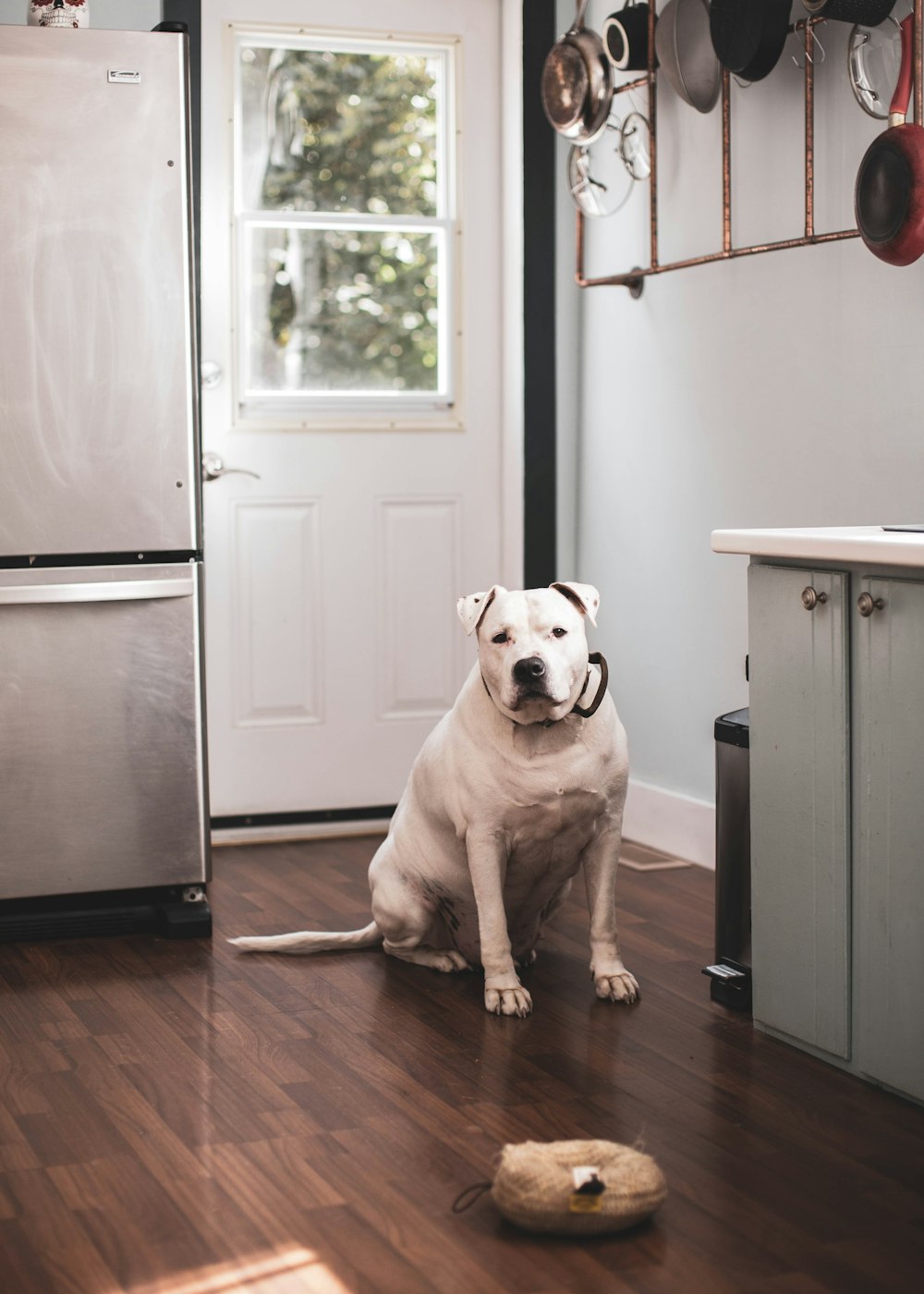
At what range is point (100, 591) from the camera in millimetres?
3277

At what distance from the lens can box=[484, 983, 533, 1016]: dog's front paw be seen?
2730mm

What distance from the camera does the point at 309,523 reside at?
432 cm

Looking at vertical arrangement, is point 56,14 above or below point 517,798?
above

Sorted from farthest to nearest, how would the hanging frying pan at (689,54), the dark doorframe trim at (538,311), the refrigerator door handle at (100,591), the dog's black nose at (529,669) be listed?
the dark doorframe trim at (538,311) → the hanging frying pan at (689,54) → the refrigerator door handle at (100,591) → the dog's black nose at (529,669)

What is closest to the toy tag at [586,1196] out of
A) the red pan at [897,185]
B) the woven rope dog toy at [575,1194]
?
the woven rope dog toy at [575,1194]

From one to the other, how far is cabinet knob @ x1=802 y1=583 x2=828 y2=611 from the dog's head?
0.42m

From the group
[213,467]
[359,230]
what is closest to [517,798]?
[213,467]

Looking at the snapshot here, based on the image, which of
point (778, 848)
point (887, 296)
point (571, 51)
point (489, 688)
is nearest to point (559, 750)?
point (489, 688)

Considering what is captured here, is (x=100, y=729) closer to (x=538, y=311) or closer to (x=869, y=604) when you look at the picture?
(x=869, y=604)

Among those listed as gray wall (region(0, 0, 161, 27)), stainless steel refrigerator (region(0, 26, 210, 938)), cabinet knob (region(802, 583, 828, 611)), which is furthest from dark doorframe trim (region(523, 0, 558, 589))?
cabinet knob (region(802, 583, 828, 611))

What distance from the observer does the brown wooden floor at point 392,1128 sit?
1.83m

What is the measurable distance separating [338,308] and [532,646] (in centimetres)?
198

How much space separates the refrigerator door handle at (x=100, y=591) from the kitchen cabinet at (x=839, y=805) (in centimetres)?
129

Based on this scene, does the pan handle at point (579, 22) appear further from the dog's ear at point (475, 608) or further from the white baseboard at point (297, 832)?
the white baseboard at point (297, 832)
